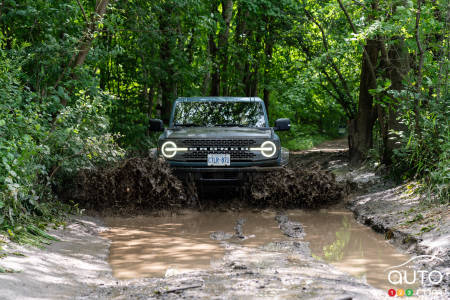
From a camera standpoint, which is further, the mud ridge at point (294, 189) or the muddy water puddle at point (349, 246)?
the mud ridge at point (294, 189)

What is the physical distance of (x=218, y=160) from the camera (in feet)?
26.4

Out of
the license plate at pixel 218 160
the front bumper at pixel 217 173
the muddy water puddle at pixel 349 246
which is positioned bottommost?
the muddy water puddle at pixel 349 246

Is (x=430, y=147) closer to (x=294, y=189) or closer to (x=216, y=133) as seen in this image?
(x=294, y=189)

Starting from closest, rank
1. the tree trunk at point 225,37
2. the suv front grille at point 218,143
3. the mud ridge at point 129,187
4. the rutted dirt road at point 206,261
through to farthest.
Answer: the rutted dirt road at point 206,261 < the mud ridge at point 129,187 < the suv front grille at point 218,143 < the tree trunk at point 225,37

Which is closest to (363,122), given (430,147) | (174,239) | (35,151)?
(430,147)

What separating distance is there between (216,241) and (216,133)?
257 centimetres

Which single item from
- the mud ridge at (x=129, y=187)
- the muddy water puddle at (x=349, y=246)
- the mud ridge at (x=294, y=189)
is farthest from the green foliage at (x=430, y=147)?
the mud ridge at (x=129, y=187)

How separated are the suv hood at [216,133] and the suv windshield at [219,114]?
381mm

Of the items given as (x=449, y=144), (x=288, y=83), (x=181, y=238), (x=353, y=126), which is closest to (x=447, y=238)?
(x=449, y=144)

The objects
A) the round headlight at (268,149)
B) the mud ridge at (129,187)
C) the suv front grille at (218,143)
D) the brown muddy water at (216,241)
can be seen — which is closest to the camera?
the brown muddy water at (216,241)

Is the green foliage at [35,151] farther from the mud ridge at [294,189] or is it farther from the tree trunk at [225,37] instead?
the tree trunk at [225,37]

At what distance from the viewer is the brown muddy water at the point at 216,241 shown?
4.93 m

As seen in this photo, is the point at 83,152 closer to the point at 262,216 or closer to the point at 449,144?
the point at 262,216

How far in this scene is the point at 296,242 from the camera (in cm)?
589
